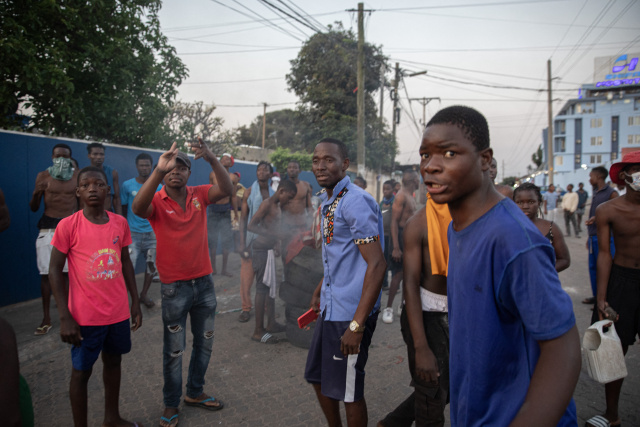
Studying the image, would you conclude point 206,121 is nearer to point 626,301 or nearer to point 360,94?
point 360,94

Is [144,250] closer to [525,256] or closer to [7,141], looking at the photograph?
[7,141]

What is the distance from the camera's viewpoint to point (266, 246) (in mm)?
5113

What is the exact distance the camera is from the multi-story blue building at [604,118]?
66812 mm

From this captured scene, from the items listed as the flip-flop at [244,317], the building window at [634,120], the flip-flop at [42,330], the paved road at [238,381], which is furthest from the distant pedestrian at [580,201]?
the building window at [634,120]

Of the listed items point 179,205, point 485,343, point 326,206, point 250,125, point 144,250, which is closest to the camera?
point 485,343

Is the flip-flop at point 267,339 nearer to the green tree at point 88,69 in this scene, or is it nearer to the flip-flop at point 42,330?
the flip-flop at point 42,330

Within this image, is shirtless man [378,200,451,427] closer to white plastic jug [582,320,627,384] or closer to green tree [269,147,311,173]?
white plastic jug [582,320,627,384]

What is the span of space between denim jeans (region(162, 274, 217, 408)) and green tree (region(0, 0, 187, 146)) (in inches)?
216

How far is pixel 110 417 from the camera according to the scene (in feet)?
9.51

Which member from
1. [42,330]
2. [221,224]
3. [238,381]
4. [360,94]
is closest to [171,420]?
[238,381]

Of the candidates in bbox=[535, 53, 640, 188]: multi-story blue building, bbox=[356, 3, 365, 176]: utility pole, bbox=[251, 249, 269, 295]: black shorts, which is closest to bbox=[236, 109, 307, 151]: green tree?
bbox=[356, 3, 365, 176]: utility pole

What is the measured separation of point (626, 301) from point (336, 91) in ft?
70.8

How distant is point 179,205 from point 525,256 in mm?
2659

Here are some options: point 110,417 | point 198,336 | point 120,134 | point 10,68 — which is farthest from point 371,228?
point 120,134
